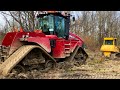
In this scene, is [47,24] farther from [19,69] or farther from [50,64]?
[19,69]

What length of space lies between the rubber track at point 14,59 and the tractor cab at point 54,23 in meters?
1.80

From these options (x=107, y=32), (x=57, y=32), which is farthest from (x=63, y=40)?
(x=107, y=32)

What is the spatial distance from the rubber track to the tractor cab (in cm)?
180

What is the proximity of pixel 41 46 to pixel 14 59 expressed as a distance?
1.24 m

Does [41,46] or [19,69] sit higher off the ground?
[41,46]

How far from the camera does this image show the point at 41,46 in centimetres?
754

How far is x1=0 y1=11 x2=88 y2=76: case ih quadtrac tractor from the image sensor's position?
6.79m

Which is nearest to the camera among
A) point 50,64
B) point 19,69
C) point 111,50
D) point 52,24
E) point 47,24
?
point 19,69

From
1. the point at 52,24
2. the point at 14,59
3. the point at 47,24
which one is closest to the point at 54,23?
the point at 52,24

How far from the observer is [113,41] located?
46.4ft
